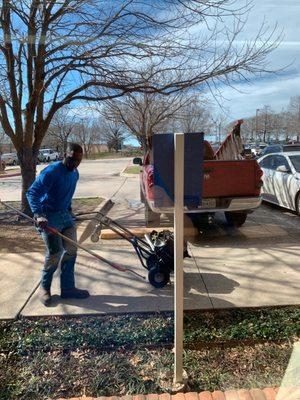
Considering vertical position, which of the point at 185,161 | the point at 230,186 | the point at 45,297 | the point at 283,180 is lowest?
the point at 45,297

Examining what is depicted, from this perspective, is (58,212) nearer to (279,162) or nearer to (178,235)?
(178,235)

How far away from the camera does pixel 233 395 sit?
107 inches

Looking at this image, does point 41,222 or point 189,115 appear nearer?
point 41,222

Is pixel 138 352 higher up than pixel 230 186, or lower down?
lower down

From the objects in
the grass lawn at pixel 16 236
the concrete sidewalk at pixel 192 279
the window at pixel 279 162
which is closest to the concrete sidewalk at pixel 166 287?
the concrete sidewalk at pixel 192 279

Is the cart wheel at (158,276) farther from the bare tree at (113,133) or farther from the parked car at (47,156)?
the parked car at (47,156)

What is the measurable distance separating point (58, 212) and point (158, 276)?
1294 millimetres

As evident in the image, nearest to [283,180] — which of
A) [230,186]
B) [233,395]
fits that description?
[230,186]

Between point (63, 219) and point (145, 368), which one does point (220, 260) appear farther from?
point (145, 368)

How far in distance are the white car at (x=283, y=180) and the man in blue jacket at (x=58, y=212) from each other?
227 inches

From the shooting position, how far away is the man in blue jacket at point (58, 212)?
4.07 metres

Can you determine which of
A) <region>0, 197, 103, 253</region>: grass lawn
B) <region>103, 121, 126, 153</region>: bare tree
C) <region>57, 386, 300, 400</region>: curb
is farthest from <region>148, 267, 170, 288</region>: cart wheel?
<region>103, 121, 126, 153</region>: bare tree

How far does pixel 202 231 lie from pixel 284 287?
3.25 metres

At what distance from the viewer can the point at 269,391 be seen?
2.75 metres
